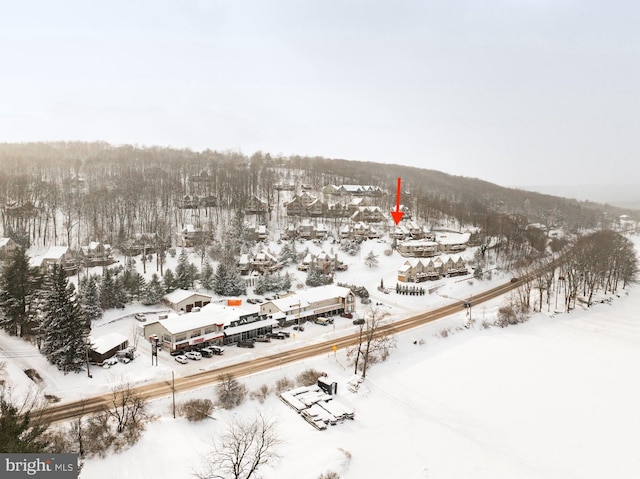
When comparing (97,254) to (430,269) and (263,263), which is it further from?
(430,269)

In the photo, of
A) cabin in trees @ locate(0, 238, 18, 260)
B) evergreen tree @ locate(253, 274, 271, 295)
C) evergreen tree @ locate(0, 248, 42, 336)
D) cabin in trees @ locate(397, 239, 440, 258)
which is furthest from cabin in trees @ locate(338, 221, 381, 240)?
cabin in trees @ locate(0, 238, 18, 260)

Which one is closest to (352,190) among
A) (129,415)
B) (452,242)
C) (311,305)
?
(452,242)

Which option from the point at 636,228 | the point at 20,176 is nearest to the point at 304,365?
the point at 20,176

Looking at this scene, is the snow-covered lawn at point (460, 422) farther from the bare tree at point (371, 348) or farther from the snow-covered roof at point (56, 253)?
the snow-covered roof at point (56, 253)

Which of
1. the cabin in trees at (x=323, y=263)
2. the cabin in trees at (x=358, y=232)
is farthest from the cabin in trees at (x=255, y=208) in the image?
the cabin in trees at (x=323, y=263)

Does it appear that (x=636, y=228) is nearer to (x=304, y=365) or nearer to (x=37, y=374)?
(x=304, y=365)

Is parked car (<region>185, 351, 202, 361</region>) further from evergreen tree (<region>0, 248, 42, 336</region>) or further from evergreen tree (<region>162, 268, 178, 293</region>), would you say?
evergreen tree (<region>162, 268, 178, 293</region>)
